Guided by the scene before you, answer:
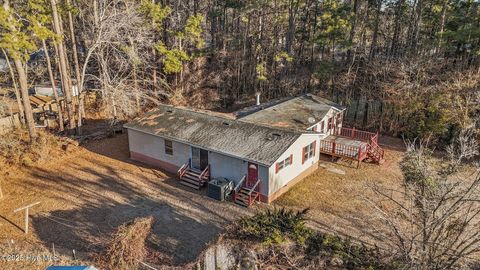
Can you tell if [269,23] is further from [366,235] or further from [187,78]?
[366,235]

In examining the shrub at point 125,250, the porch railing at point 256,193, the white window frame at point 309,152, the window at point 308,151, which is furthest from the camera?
the white window frame at point 309,152

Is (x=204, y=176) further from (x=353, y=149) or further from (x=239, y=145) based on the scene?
(x=353, y=149)

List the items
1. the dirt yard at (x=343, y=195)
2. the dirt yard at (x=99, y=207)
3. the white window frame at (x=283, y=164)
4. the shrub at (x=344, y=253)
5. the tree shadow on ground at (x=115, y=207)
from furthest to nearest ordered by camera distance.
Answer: the white window frame at (x=283, y=164), the dirt yard at (x=343, y=195), the tree shadow on ground at (x=115, y=207), the dirt yard at (x=99, y=207), the shrub at (x=344, y=253)

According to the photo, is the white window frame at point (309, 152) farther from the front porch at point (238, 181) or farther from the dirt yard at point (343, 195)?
the front porch at point (238, 181)

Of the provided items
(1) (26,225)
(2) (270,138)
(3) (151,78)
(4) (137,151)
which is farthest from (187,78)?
(1) (26,225)

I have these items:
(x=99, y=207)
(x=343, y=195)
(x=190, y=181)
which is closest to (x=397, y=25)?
(x=343, y=195)

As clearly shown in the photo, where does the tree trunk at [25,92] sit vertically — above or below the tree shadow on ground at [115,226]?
above

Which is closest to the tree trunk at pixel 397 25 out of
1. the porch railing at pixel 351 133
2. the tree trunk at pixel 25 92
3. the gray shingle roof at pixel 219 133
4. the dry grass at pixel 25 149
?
the porch railing at pixel 351 133
